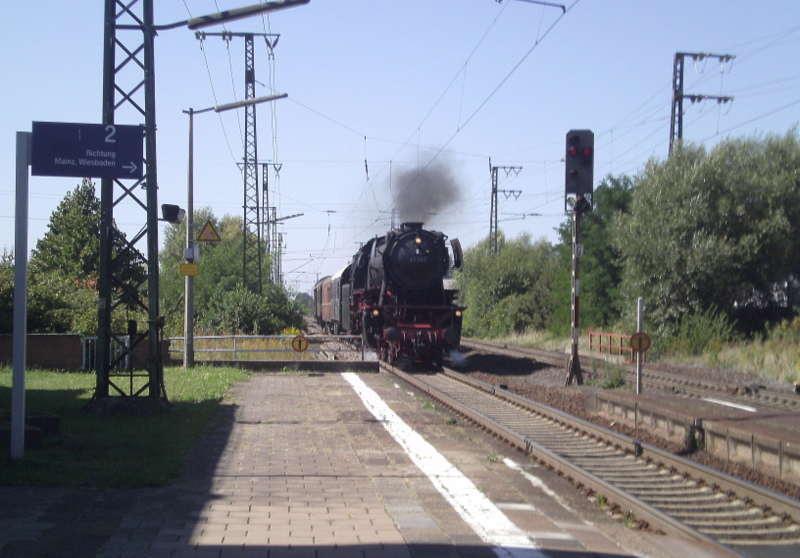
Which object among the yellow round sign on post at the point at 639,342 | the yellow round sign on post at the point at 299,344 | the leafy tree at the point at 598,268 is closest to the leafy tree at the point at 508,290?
the leafy tree at the point at 598,268

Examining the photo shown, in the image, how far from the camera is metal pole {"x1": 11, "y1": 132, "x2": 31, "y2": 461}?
7738 mm

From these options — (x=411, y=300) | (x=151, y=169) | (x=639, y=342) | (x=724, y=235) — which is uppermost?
(x=724, y=235)

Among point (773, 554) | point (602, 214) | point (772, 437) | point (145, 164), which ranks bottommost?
point (773, 554)

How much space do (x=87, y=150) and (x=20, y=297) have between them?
116 inches

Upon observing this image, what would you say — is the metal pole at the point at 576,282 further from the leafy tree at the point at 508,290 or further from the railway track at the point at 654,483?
the leafy tree at the point at 508,290

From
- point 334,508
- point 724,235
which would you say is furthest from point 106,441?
point 724,235

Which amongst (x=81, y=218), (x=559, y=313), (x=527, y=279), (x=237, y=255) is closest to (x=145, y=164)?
(x=237, y=255)

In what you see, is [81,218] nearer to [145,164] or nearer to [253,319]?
[253,319]

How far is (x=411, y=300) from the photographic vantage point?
20938 mm

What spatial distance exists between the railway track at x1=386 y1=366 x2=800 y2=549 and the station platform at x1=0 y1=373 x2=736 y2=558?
21 centimetres

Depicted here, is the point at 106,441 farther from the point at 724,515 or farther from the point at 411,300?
the point at 411,300

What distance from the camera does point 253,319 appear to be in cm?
3012

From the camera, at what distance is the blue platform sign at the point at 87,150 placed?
32.7 ft

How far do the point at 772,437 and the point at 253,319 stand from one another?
2433 cm
